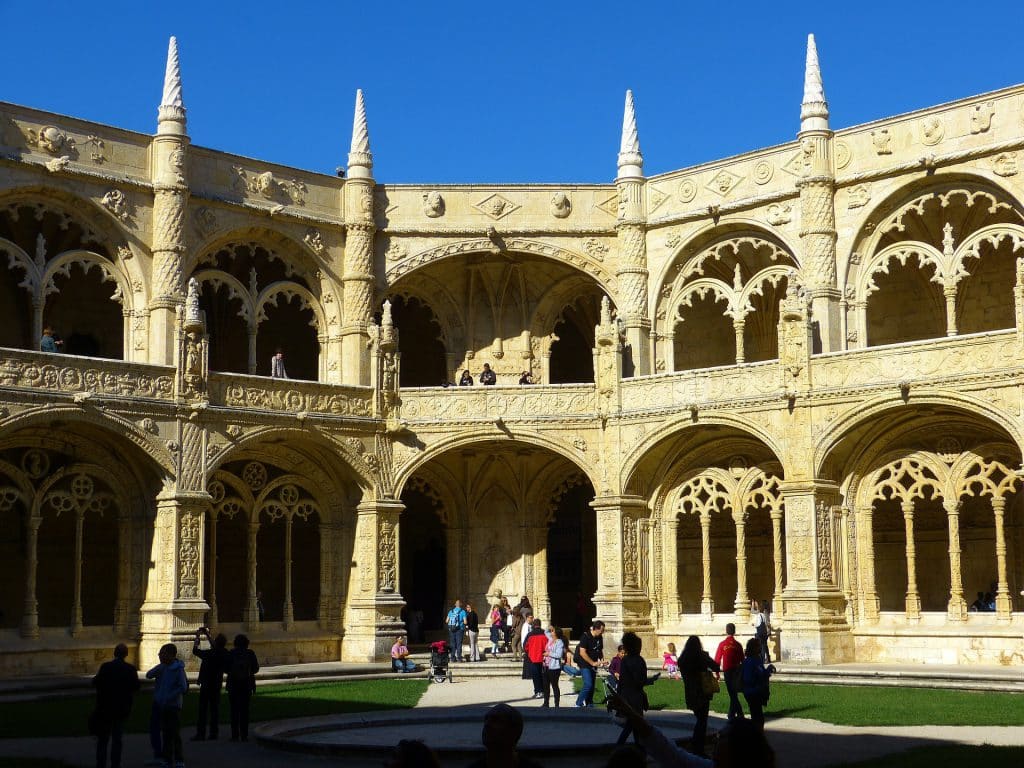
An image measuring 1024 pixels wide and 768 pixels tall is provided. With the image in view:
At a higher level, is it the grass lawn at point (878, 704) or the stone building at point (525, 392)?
the stone building at point (525, 392)

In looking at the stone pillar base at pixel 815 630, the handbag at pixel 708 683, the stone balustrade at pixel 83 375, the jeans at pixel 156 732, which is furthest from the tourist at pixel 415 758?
the stone pillar base at pixel 815 630

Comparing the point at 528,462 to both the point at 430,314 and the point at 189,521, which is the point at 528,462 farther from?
the point at 189,521

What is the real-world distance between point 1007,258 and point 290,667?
690 inches

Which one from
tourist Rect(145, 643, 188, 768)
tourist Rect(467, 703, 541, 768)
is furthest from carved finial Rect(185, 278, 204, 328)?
tourist Rect(467, 703, 541, 768)

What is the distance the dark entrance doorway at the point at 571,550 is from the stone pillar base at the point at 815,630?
10808 millimetres

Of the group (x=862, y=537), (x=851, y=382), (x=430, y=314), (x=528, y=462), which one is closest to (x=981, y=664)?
(x=862, y=537)

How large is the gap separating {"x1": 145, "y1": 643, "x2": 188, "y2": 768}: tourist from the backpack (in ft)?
6.90

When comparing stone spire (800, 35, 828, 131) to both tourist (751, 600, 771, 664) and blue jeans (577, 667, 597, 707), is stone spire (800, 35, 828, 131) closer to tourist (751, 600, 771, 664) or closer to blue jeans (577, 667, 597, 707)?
tourist (751, 600, 771, 664)

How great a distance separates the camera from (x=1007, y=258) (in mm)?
32125

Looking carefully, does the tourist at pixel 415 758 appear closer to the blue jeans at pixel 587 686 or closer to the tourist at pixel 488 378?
the blue jeans at pixel 587 686

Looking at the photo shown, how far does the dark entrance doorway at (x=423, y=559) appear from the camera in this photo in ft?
129

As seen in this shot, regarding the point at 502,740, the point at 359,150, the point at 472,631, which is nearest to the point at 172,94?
the point at 359,150

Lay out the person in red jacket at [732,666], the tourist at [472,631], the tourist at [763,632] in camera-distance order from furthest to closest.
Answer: the tourist at [472,631]
the tourist at [763,632]
the person in red jacket at [732,666]

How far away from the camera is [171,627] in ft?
95.0
